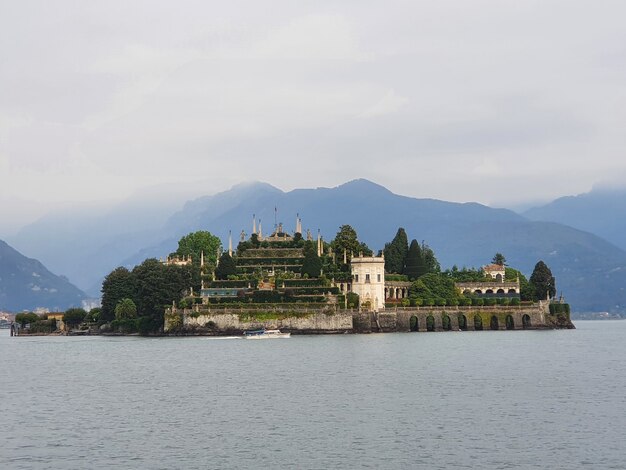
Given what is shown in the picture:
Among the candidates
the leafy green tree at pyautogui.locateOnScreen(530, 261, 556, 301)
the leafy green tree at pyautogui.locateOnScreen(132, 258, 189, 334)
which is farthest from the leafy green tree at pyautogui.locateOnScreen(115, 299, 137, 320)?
the leafy green tree at pyautogui.locateOnScreen(530, 261, 556, 301)

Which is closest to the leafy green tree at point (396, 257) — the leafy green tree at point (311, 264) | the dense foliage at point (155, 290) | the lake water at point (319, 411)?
the leafy green tree at point (311, 264)

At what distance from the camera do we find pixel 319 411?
63.5 metres

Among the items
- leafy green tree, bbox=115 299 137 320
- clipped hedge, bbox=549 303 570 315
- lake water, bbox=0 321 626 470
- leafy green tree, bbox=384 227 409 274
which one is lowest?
lake water, bbox=0 321 626 470

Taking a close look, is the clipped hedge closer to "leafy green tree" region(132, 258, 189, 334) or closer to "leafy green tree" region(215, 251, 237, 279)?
"leafy green tree" region(215, 251, 237, 279)

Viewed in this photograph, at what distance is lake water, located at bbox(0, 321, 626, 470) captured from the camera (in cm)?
4988

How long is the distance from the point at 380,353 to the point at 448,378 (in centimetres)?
2890

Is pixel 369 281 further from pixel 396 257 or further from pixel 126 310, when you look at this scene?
pixel 126 310

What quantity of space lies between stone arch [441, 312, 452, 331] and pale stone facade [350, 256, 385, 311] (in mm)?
9211

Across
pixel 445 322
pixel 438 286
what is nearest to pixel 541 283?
pixel 438 286

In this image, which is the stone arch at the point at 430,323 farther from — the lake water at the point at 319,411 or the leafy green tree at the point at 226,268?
the lake water at the point at 319,411

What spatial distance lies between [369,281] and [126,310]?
44.7m

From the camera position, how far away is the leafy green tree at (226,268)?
171 meters

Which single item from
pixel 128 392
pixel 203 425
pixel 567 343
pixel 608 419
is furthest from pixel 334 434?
pixel 567 343

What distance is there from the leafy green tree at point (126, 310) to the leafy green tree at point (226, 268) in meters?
19.4
